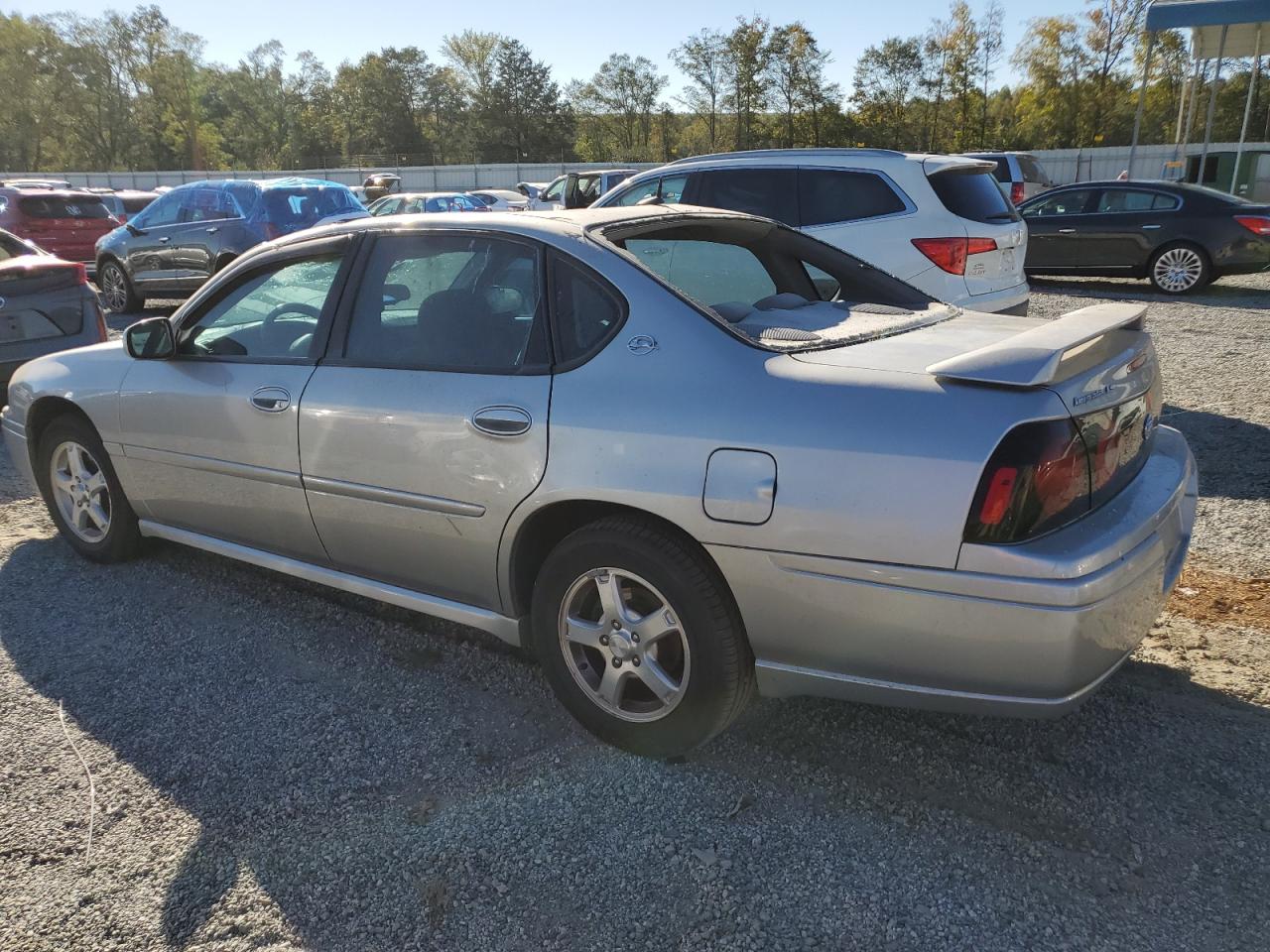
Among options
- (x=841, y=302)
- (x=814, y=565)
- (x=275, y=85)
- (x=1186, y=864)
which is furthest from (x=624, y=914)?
(x=275, y=85)

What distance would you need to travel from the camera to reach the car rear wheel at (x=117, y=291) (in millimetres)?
13305

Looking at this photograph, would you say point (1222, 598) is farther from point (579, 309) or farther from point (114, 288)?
point (114, 288)

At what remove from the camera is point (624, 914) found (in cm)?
233

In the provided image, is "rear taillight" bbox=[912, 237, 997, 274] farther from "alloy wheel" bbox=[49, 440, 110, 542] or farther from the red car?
the red car

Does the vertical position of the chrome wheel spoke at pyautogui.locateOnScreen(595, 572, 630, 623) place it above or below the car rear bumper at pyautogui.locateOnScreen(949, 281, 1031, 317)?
below

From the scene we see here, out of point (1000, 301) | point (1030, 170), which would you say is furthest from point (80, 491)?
point (1030, 170)

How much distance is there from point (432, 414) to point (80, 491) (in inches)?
98.0

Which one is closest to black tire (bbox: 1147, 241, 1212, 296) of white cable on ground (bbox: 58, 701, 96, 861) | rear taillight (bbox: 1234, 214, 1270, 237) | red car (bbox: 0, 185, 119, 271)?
rear taillight (bbox: 1234, 214, 1270, 237)

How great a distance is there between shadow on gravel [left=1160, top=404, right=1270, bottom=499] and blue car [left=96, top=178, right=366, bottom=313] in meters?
9.60

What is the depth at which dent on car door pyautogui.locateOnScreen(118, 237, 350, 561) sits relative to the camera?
3607mm

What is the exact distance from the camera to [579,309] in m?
3.00

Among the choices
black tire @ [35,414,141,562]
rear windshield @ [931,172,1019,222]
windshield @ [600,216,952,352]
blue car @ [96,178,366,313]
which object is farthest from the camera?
blue car @ [96,178,366,313]

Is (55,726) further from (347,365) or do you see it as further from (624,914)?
(624,914)

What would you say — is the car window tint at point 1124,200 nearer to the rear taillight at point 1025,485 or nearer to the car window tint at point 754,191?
the car window tint at point 754,191
